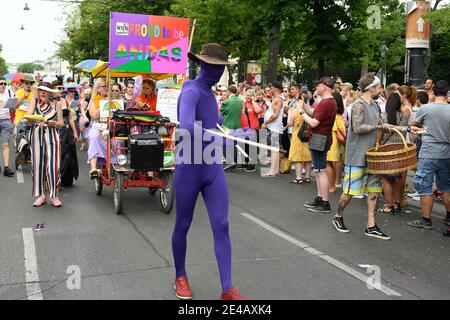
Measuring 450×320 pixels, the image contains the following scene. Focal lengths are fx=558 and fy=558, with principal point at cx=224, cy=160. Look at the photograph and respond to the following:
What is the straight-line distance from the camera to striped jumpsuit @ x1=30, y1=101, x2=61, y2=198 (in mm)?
8344

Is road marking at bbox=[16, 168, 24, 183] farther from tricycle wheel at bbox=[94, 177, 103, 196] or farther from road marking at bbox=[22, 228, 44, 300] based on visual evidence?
road marking at bbox=[22, 228, 44, 300]

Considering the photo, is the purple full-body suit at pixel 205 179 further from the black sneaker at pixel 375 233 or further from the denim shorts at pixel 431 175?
the denim shorts at pixel 431 175

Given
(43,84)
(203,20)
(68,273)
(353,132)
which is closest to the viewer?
(68,273)

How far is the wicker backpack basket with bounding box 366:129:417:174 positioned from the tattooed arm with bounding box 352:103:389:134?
0.22 meters

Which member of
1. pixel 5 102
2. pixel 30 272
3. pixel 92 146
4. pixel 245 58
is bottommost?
pixel 30 272

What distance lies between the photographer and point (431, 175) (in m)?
7.54

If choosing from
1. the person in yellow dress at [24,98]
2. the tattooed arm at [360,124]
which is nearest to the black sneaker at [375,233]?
the tattooed arm at [360,124]

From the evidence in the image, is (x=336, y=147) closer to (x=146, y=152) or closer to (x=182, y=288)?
(x=146, y=152)

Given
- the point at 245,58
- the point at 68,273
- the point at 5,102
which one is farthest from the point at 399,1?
the point at 68,273

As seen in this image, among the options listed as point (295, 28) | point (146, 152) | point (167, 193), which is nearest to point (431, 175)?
point (167, 193)
